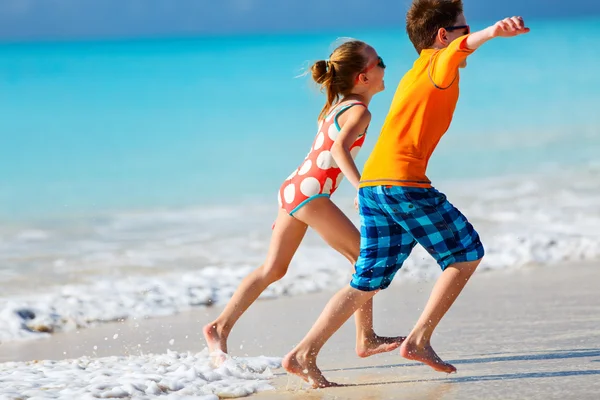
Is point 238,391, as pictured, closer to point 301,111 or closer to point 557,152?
point 557,152

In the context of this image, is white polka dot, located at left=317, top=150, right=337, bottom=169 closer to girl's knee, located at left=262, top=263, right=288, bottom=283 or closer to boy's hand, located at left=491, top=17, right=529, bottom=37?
girl's knee, located at left=262, top=263, right=288, bottom=283

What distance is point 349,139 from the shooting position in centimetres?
374

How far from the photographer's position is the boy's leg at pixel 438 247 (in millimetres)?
3494

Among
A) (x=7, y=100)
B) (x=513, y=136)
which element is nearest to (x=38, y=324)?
(x=513, y=136)

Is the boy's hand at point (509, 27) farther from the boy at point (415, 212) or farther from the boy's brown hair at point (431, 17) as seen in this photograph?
the boy's brown hair at point (431, 17)

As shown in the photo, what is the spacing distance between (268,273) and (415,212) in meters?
0.88

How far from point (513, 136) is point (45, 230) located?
7.65 m

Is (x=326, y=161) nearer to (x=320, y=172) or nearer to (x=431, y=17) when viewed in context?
(x=320, y=172)

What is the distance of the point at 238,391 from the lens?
143 inches

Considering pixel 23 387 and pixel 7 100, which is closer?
pixel 23 387

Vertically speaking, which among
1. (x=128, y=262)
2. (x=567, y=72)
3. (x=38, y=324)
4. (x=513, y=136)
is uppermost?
(x=567, y=72)

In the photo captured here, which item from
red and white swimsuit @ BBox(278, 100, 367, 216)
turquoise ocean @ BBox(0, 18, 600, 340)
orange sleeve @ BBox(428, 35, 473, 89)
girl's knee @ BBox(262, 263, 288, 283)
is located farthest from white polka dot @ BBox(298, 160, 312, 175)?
orange sleeve @ BBox(428, 35, 473, 89)

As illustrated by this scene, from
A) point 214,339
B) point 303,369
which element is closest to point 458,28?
point 303,369

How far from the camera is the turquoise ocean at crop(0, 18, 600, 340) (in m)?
6.22
